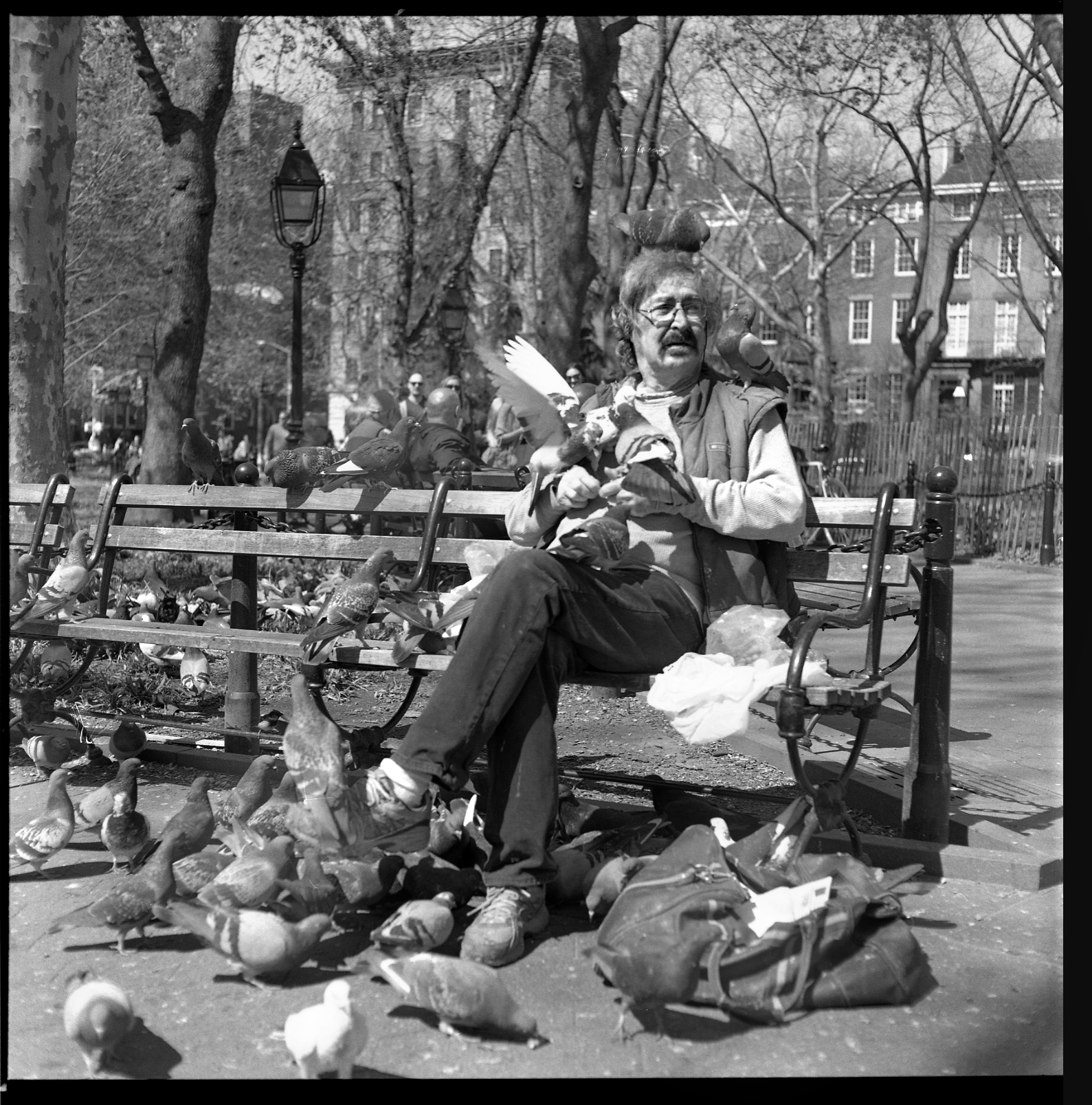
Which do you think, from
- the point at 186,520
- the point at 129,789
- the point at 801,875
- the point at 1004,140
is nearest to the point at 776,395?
the point at 801,875

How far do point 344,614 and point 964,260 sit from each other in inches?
1382

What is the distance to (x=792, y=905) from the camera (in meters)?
2.87

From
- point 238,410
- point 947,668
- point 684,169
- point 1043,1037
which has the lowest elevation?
point 1043,1037

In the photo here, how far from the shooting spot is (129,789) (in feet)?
12.5

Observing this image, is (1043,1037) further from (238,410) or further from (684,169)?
(238,410)

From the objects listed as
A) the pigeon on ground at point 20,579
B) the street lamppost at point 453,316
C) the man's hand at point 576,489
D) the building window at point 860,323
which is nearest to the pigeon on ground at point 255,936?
the man's hand at point 576,489

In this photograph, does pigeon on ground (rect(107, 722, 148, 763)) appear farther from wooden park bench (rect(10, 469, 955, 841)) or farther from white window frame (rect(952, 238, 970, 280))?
white window frame (rect(952, 238, 970, 280))

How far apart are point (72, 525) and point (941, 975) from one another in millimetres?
4216

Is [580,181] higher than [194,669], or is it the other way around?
[580,181]

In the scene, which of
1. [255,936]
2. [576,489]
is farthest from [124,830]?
[576,489]

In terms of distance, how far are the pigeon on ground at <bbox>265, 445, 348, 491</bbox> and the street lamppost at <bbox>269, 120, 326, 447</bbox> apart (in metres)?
7.92

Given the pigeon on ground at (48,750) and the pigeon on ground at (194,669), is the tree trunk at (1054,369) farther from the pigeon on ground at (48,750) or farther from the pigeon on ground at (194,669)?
the pigeon on ground at (48,750)

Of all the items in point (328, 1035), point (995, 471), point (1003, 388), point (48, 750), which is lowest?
point (328, 1035)

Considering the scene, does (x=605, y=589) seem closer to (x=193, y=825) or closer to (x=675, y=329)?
(x=675, y=329)
